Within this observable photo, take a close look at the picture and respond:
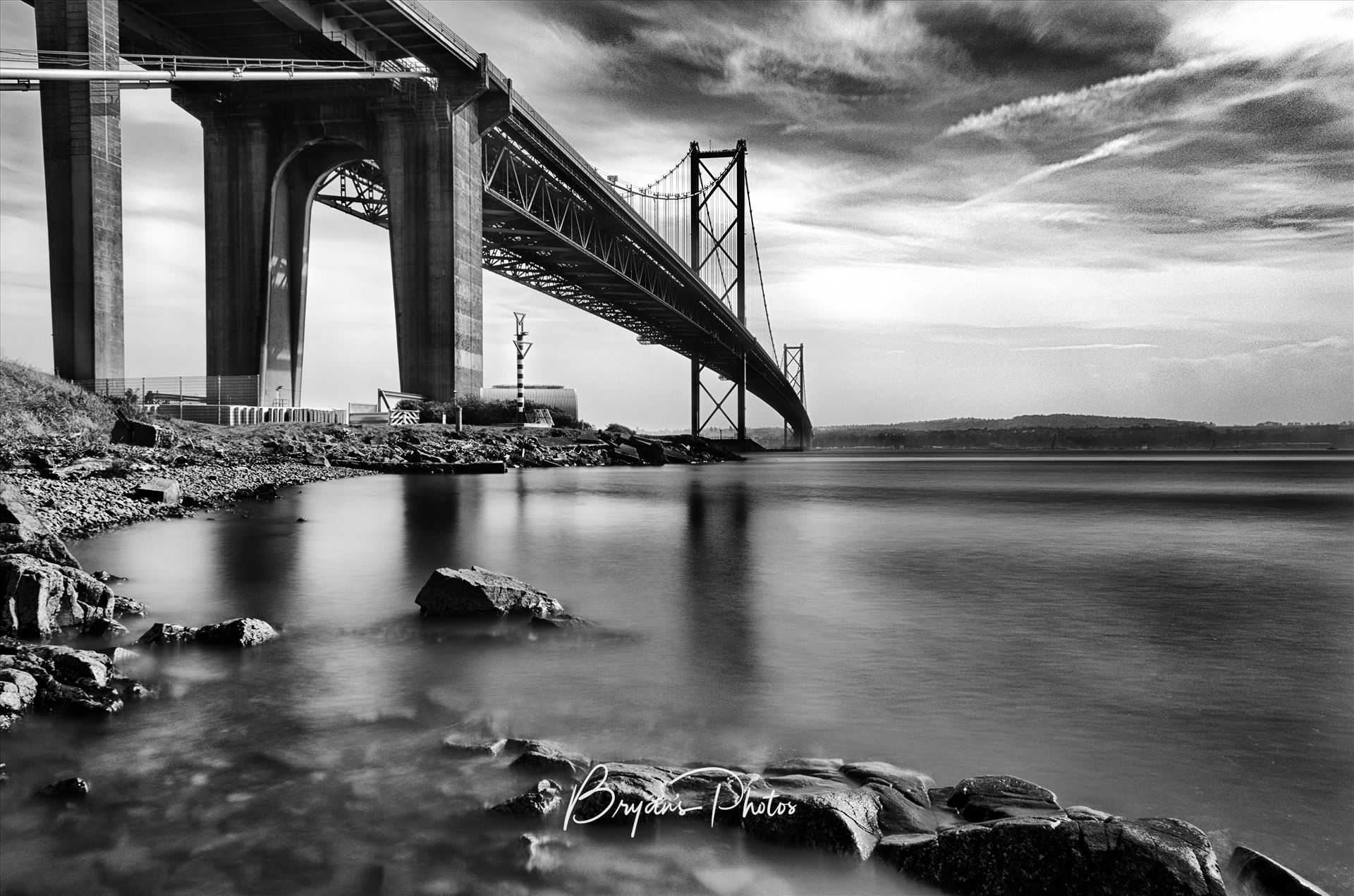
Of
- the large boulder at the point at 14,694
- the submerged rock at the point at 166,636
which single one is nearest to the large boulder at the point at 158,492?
the submerged rock at the point at 166,636

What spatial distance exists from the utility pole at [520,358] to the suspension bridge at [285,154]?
2259 mm

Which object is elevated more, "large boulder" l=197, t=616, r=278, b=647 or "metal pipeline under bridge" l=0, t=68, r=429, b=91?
"metal pipeline under bridge" l=0, t=68, r=429, b=91

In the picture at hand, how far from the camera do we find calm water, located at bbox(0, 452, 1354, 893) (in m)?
2.26

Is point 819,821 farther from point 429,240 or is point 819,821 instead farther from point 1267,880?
point 429,240

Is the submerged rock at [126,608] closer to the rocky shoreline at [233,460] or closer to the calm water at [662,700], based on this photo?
the calm water at [662,700]

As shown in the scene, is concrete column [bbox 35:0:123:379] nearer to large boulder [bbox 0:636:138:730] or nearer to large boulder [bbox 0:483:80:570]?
large boulder [bbox 0:483:80:570]

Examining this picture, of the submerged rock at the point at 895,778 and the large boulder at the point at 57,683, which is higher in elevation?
the large boulder at the point at 57,683

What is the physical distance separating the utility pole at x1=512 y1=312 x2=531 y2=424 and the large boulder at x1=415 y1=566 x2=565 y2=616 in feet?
85.0

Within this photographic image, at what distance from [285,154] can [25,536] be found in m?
28.7

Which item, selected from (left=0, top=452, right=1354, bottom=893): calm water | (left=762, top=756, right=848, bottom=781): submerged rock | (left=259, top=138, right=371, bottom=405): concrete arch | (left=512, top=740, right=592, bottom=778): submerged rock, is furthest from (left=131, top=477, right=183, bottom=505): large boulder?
(left=259, top=138, right=371, bottom=405): concrete arch

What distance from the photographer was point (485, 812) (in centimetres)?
243

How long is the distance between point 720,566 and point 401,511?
6004 millimetres

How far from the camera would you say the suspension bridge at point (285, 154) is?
2034 cm

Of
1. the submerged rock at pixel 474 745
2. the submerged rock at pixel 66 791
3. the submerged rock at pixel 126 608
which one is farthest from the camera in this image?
the submerged rock at pixel 126 608
